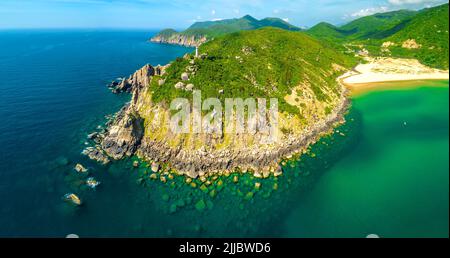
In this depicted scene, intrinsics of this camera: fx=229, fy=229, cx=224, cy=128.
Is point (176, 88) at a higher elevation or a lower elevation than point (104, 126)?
higher

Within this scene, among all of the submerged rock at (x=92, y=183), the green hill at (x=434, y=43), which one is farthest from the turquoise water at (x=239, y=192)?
the green hill at (x=434, y=43)

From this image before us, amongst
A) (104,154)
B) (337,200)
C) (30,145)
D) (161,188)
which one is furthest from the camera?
(30,145)

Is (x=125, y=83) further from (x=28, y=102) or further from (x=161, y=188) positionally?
(x=161, y=188)

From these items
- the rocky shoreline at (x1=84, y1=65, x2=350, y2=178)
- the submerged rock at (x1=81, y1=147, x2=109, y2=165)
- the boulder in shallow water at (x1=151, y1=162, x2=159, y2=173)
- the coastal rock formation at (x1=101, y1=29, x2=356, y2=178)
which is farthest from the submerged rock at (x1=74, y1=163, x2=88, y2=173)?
the boulder in shallow water at (x1=151, y1=162, x2=159, y2=173)

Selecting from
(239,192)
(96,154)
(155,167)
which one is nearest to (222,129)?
(239,192)

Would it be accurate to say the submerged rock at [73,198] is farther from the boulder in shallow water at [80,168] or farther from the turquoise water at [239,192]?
the boulder in shallow water at [80,168]

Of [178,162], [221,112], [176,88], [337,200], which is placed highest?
[176,88]

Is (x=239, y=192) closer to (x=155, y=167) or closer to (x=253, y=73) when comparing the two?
(x=155, y=167)

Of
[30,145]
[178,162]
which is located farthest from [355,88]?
[30,145]

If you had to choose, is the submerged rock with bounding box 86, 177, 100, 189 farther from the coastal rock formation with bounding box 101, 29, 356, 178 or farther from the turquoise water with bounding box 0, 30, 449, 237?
the coastal rock formation with bounding box 101, 29, 356, 178

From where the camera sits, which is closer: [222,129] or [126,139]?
[222,129]
